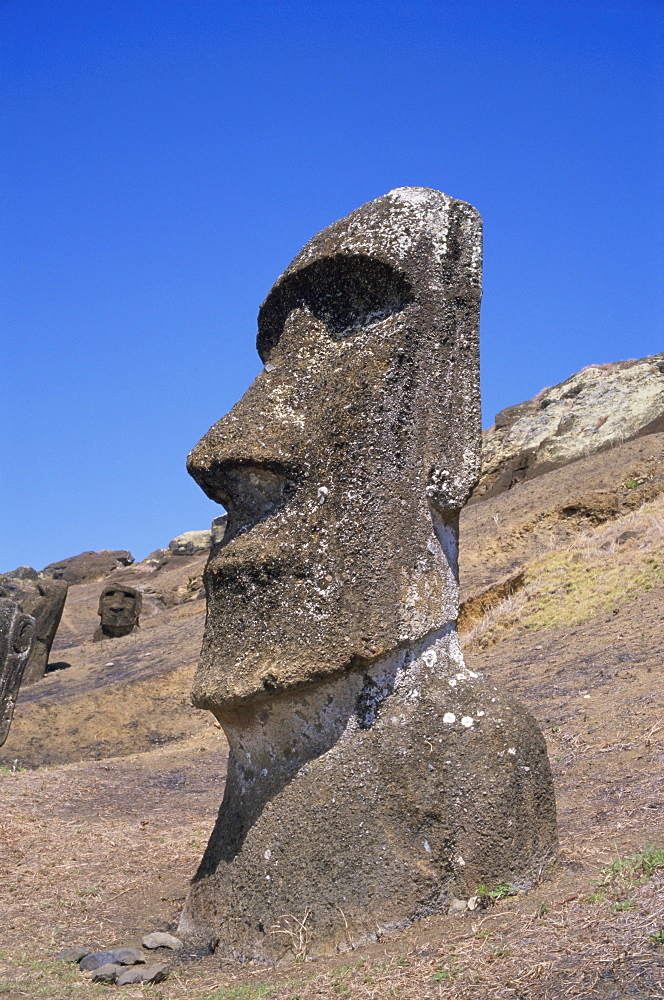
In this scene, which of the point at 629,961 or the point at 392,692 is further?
the point at 392,692

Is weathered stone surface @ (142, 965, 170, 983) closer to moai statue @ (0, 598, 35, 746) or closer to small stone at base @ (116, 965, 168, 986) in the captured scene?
small stone at base @ (116, 965, 168, 986)

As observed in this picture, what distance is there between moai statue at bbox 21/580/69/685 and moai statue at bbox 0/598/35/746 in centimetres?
1320

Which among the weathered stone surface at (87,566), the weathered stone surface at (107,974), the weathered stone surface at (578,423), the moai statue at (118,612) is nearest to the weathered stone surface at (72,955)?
the weathered stone surface at (107,974)

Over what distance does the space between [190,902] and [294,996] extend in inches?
46.5

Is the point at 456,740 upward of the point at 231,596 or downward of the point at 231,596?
downward

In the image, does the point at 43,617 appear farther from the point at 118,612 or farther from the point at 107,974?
the point at 107,974

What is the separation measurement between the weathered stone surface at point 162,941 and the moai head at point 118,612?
22645mm

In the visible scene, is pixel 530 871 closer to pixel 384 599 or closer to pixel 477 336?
pixel 384 599

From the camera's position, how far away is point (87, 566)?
53188 millimetres

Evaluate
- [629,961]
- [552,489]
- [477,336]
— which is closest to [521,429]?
[552,489]

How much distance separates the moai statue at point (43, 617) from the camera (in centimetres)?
2316

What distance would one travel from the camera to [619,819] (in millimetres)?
5098

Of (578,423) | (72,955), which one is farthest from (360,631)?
(578,423)

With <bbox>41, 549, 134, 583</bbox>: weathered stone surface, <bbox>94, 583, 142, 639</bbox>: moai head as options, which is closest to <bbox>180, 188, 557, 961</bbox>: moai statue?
<bbox>94, 583, 142, 639</bbox>: moai head
